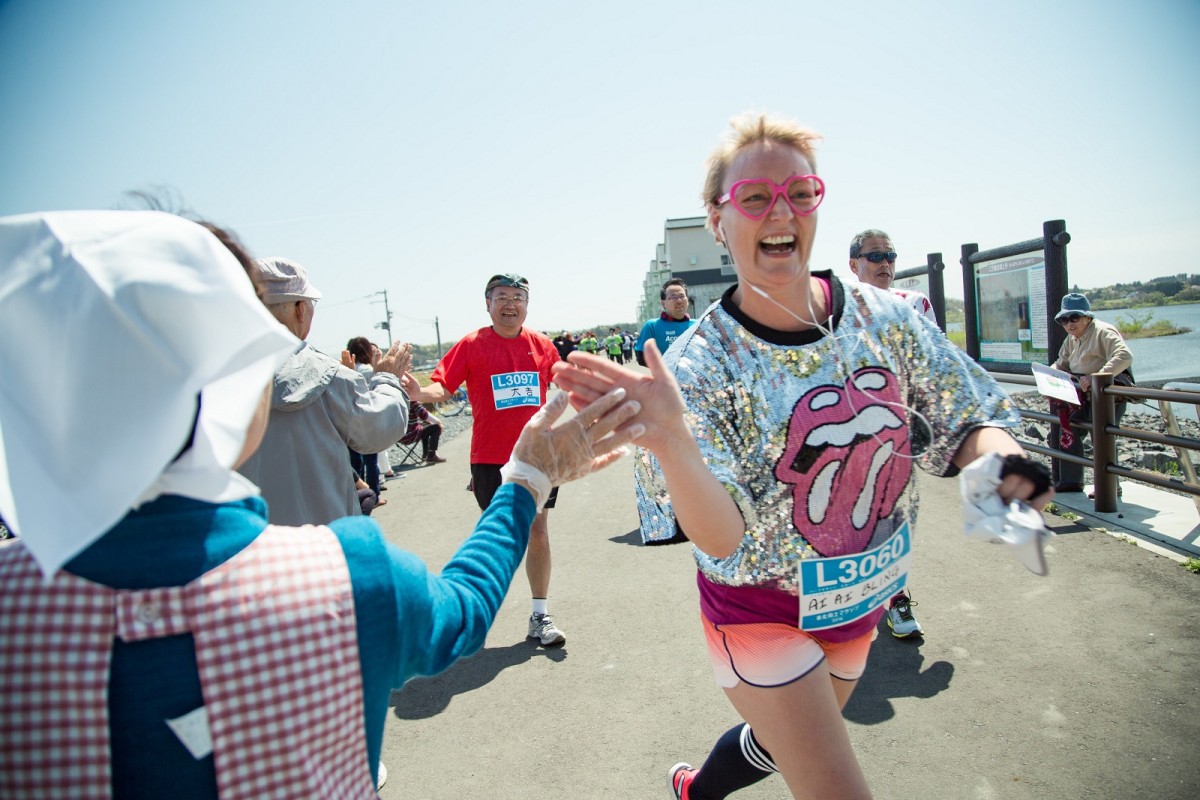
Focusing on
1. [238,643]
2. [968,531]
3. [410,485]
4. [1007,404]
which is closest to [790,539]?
[968,531]

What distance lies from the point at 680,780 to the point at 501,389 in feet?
8.98

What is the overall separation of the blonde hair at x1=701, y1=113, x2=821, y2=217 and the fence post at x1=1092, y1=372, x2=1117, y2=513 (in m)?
5.33

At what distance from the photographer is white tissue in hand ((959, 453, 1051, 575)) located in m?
1.57

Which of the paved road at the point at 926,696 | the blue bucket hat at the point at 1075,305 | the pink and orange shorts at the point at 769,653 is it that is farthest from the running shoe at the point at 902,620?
the blue bucket hat at the point at 1075,305

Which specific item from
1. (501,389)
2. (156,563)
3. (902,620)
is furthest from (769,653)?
(501,389)

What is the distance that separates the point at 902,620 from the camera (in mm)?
3955

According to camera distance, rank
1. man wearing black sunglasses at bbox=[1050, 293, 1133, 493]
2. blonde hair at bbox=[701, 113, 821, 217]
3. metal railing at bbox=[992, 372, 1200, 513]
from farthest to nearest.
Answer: man wearing black sunglasses at bbox=[1050, 293, 1133, 493] → metal railing at bbox=[992, 372, 1200, 513] → blonde hair at bbox=[701, 113, 821, 217]

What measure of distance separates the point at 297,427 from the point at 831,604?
2.12 metres

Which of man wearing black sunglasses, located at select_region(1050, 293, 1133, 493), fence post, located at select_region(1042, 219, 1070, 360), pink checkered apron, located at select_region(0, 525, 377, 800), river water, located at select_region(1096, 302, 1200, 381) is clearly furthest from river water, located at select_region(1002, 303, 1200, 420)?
pink checkered apron, located at select_region(0, 525, 377, 800)

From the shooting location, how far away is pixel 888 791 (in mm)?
2717

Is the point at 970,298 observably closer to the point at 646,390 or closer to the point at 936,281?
the point at 936,281

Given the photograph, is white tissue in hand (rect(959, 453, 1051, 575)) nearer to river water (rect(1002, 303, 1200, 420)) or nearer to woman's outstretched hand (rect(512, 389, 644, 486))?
woman's outstretched hand (rect(512, 389, 644, 486))

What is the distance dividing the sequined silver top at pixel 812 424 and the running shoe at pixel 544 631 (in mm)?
2543

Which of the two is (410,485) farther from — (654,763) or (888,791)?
(888,791)
